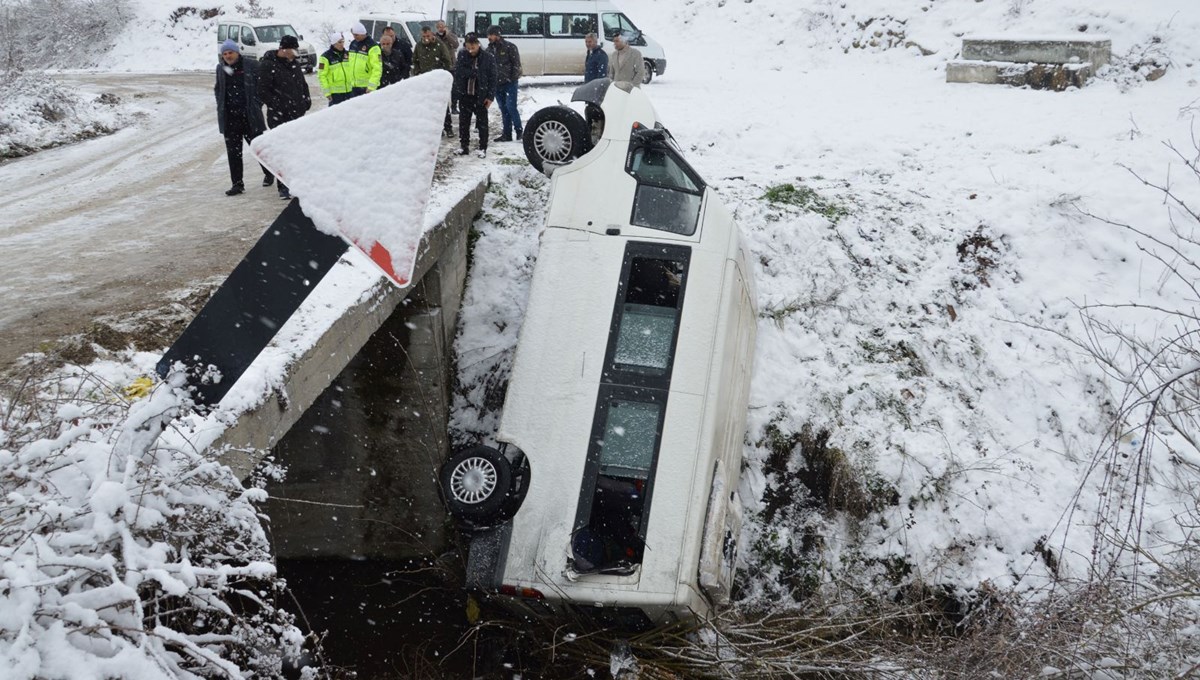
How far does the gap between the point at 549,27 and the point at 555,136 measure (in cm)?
1029

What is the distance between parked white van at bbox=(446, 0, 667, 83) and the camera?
17344 millimetres

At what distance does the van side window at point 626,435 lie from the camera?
5.93 metres

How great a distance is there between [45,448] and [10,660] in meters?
0.76

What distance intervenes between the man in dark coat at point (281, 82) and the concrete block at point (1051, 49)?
11.7 m

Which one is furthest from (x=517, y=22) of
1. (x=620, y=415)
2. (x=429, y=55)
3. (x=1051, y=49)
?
(x=620, y=415)

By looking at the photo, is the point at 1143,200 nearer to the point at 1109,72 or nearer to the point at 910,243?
the point at 910,243

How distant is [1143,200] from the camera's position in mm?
10055

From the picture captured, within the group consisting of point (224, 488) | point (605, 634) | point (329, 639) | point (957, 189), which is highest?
point (957, 189)

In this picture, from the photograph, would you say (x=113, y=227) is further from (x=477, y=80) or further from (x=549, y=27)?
(x=549, y=27)

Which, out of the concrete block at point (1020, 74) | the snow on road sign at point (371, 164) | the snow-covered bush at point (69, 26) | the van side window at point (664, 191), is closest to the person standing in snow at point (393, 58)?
the van side window at point (664, 191)

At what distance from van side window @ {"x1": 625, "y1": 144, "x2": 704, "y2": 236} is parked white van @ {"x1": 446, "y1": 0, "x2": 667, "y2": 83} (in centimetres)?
1069

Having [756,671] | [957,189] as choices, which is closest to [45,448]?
[756,671]

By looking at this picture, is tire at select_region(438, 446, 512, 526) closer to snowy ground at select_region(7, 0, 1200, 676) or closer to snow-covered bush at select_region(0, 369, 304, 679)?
snow-covered bush at select_region(0, 369, 304, 679)

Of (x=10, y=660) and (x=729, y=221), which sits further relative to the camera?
(x=729, y=221)
